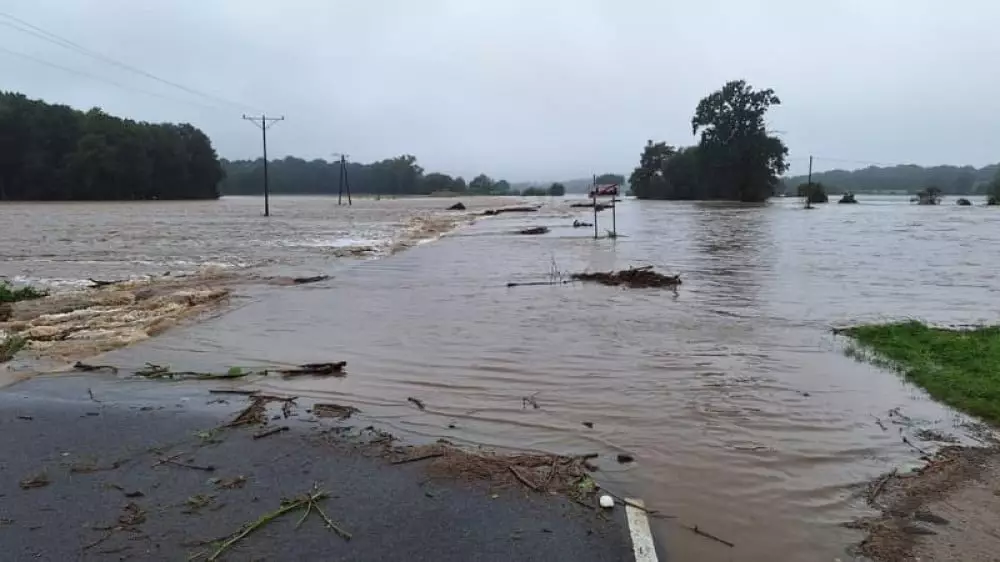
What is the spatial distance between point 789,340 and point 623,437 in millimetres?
4712

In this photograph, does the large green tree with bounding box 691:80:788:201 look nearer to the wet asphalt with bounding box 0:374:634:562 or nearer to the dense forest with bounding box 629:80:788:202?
the dense forest with bounding box 629:80:788:202

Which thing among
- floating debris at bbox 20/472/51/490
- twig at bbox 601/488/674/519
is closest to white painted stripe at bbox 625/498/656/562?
twig at bbox 601/488/674/519

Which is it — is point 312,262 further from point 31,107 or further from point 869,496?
point 31,107

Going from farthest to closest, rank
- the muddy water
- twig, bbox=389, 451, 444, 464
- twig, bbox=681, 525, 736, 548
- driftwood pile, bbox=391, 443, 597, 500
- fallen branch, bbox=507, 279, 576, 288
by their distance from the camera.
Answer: the muddy water → fallen branch, bbox=507, 279, 576, 288 → twig, bbox=389, 451, 444, 464 → driftwood pile, bbox=391, 443, 597, 500 → twig, bbox=681, 525, 736, 548

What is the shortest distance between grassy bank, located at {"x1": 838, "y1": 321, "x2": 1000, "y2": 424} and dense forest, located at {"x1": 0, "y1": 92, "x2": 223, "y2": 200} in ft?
322

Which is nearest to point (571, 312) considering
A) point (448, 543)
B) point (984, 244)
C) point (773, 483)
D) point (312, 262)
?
point (773, 483)

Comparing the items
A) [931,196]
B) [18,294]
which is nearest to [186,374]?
[18,294]

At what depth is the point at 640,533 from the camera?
370 cm

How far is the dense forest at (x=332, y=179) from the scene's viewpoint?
166000 mm

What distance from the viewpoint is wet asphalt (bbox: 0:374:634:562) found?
3.48 metres

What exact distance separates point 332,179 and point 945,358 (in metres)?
168

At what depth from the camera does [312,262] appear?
20.1 meters

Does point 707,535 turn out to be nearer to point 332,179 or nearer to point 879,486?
point 879,486

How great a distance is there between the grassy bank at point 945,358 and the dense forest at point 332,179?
157 meters
